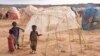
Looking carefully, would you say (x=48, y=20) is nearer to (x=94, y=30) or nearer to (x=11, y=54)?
(x=11, y=54)

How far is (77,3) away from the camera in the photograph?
27094 millimetres

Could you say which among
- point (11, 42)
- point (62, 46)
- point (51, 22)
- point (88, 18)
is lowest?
point (62, 46)

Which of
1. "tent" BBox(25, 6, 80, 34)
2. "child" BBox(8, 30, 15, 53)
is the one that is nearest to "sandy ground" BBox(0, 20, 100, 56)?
"child" BBox(8, 30, 15, 53)

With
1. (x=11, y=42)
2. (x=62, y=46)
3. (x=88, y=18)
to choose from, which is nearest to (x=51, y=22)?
(x=62, y=46)

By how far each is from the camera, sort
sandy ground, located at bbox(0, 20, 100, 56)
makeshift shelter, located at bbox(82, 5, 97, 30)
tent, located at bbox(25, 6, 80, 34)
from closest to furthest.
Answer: sandy ground, located at bbox(0, 20, 100, 56), tent, located at bbox(25, 6, 80, 34), makeshift shelter, located at bbox(82, 5, 97, 30)

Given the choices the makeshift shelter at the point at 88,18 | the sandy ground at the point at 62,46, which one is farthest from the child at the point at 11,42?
the makeshift shelter at the point at 88,18

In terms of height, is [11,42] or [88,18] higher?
[88,18]

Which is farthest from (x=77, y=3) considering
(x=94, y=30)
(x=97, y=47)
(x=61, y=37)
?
(x=97, y=47)

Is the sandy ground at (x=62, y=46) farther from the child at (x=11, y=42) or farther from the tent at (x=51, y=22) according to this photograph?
the tent at (x=51, y=22)

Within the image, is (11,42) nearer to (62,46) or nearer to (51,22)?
(62,46)

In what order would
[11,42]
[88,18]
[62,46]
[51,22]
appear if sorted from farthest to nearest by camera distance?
1. [88,18]
2. [51,22]
3. [62,46]
4. [11,42]

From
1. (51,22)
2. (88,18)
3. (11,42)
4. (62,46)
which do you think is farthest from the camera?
(88,18)

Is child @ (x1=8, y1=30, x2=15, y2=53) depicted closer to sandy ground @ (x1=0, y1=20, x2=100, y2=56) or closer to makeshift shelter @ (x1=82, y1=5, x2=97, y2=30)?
sandy ground @ (x1=0, y1=20, x2=100, y2=56)

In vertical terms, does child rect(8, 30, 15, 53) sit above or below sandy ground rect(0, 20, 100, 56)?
above
